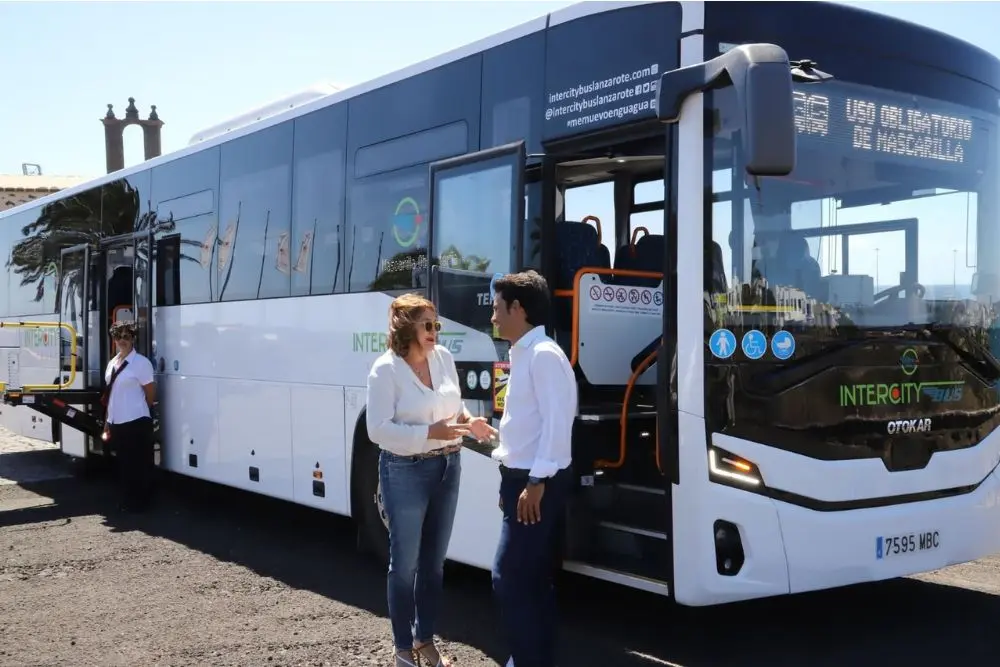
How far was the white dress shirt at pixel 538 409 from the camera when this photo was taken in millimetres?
4312

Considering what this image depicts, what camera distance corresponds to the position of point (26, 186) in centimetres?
3562

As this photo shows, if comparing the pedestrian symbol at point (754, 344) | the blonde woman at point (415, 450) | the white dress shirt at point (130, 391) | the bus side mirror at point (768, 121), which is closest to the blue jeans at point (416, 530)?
the blonde woman at point (415, 450)

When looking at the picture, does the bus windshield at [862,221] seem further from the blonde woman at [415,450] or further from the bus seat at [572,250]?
the blonde woman at [415,450]

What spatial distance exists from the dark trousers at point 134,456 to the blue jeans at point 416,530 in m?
5.85

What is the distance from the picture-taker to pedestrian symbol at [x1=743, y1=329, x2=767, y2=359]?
5047 mm

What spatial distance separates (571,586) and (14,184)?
3572 cm

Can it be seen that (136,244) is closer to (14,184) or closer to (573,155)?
(573,155)

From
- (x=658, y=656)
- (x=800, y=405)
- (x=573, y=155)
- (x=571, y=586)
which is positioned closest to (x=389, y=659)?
(x=658, y=656)

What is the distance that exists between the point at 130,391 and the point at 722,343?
22.4 feet

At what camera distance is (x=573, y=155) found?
593 cm

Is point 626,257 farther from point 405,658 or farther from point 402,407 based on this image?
point 405,658

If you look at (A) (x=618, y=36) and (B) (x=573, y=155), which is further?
(B) (x=573, y=155)

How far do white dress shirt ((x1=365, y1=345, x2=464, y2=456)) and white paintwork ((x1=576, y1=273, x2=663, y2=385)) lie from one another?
1387 millimetres

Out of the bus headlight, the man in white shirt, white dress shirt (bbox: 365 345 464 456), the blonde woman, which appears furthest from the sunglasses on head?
the bus headlight
